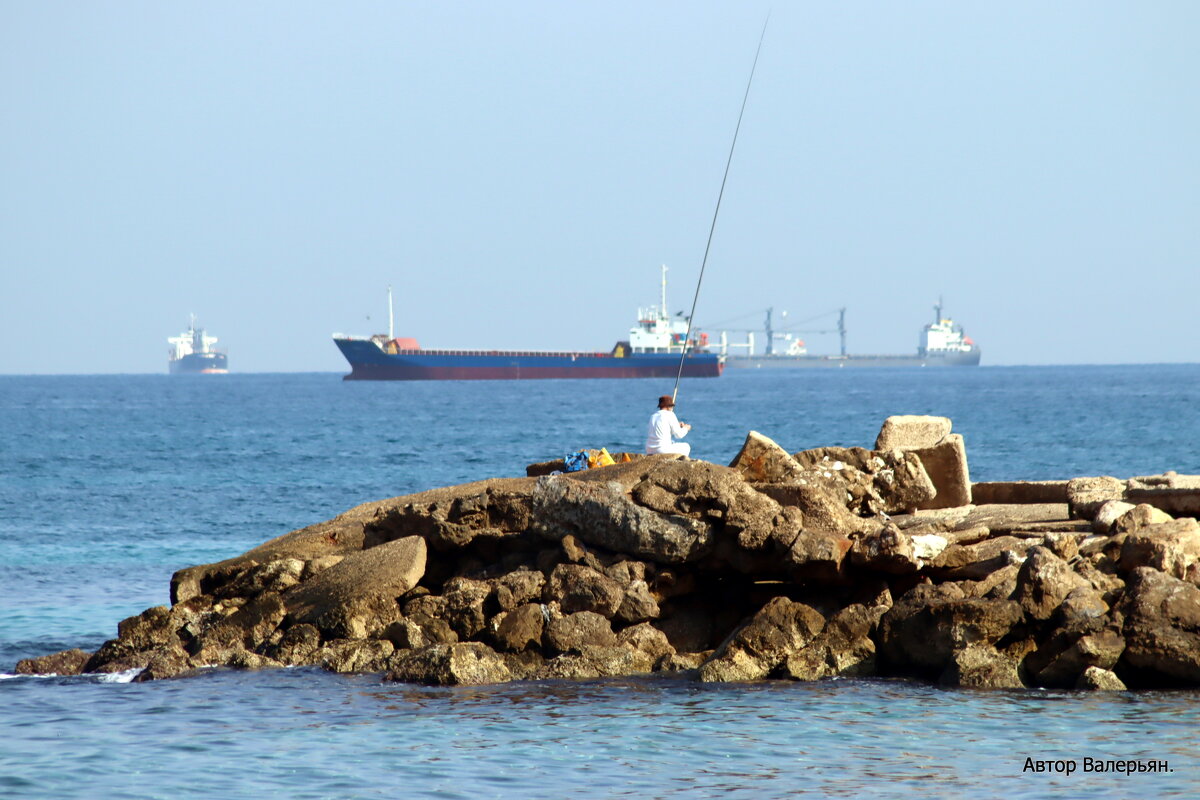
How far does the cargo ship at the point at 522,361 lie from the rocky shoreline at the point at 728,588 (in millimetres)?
91356

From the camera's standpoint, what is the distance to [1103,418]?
48.7 metres

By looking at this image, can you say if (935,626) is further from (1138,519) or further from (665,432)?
(665,432)

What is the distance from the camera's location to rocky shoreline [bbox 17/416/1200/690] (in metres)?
9.09

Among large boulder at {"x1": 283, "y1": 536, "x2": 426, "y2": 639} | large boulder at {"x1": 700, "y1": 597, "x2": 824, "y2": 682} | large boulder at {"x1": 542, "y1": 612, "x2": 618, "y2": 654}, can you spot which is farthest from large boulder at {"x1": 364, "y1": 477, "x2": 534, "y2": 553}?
large boulder at {"x1": 700, "y1": 597, "x2": 824, "y2": 682}

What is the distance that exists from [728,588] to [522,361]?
9484 centimetres

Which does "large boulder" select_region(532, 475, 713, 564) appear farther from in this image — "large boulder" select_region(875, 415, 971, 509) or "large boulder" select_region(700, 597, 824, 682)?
"large boulder" select_region(875, 415, 971, 509)

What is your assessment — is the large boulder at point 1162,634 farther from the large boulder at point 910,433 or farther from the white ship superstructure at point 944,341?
the white ship superstructure at point 944,341

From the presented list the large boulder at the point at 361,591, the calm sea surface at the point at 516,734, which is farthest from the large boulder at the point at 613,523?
the calm sea surface at the point at 516,734

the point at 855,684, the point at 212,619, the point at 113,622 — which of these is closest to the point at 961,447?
the point at 855,684

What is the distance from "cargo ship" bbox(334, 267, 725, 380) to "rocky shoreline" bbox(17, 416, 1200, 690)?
91.4 m

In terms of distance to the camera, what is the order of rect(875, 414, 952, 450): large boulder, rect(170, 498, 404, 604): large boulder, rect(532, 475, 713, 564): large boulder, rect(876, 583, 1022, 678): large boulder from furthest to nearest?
rect(875, 414, 952, 450): large boulder
rect(170, 498, 404, 604): large boulder
rect(532, 475, 713, 564): large boulder
rect(876, 583, 1022, 678): large boulder

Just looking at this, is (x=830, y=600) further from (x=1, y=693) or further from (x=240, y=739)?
(x=1, y=693)

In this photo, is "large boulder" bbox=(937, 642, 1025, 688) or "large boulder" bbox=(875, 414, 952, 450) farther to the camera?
"large boulder" bbox=(875, 414, 952, 450)

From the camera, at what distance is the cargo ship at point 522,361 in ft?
341
